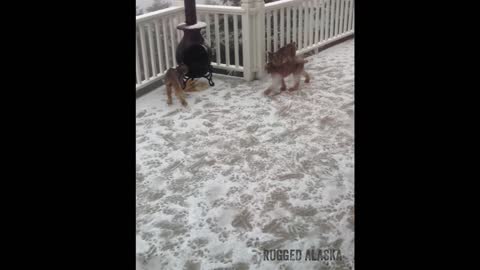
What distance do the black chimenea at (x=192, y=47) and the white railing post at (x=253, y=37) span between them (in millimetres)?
408

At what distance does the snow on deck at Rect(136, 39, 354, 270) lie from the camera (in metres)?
2.01

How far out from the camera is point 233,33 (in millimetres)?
4488

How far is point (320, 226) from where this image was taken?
2.12 m

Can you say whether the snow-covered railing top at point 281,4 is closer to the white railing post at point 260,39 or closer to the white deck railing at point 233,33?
the white deck railing at point 233,33

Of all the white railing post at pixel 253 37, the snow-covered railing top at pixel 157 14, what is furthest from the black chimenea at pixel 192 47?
the white railing post at pixel 253 37

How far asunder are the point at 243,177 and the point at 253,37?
6.81 feet

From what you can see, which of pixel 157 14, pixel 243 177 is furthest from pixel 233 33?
pixel 243 177

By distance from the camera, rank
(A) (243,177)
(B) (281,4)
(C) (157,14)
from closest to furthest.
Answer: (A) (243,177), (C) (157,14), (B) (281,4)

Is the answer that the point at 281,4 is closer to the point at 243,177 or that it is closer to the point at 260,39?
the point at 260,39

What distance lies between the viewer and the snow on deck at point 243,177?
6.59ft
